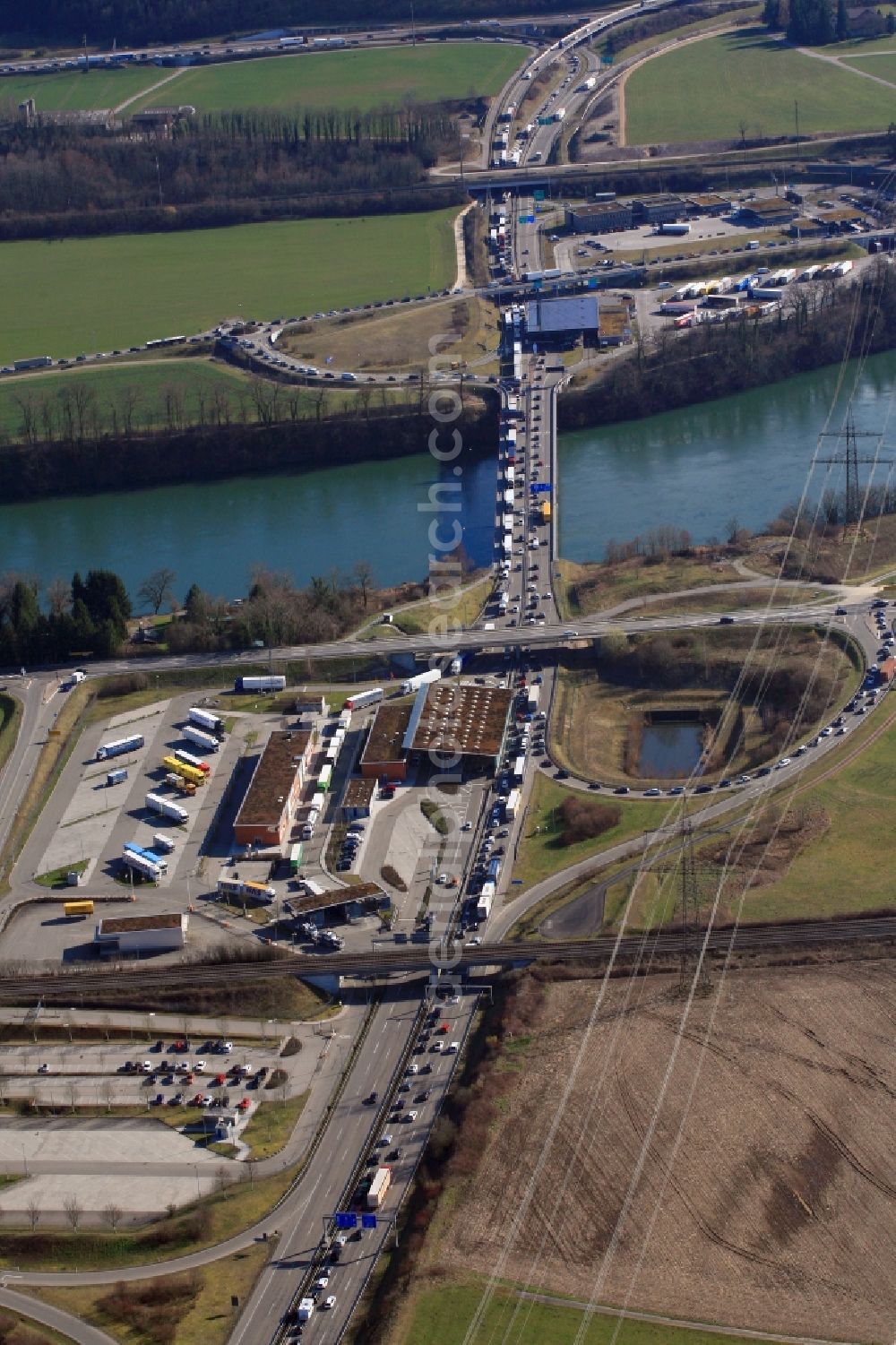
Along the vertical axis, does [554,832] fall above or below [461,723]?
below

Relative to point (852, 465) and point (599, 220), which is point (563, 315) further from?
point (852, 465)

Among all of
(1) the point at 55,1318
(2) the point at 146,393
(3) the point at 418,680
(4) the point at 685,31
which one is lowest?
(1) the point at 55,1318

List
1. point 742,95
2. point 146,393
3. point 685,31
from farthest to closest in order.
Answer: point 685,31, point 742,95, point 146,393

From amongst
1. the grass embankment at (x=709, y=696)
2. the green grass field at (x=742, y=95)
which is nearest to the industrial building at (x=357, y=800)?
the grass embankment at (x=709, y=696)

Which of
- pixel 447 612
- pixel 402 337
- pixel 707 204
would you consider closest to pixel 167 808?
pixel 447 612

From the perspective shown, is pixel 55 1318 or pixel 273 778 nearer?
pixel 55 1318

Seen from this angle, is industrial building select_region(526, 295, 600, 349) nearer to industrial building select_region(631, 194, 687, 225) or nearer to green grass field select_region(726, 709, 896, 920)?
industrial building select_region(631, 194, 687, 225)
